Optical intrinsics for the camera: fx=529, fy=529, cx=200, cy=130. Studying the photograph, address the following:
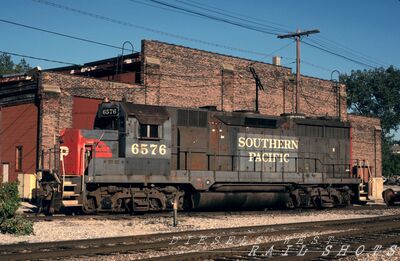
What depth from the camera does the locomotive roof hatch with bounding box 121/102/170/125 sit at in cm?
1845

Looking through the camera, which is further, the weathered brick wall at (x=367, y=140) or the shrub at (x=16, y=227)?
the weathered brick wall at (x=367, y=140)

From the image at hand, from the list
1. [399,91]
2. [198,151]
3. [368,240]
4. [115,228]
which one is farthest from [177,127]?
[399,91]

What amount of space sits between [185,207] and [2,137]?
14.5m

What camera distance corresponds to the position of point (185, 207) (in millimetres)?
20375

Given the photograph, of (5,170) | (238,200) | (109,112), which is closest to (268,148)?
(238,200)

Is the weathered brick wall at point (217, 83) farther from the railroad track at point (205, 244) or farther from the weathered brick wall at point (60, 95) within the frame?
the railroad track at point (205, 244)

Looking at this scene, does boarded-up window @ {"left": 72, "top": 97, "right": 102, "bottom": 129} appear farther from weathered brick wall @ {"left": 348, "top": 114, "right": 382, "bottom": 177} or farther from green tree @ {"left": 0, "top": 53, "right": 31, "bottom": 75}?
green tree @ {"left": 0, "top": 53, "right": 31, "bottom": 75}

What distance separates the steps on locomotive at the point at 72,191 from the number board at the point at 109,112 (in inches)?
97.2

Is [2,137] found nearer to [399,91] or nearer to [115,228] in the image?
[115,228]

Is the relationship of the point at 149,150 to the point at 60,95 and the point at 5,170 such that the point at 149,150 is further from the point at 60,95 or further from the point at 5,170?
the point at 5,170

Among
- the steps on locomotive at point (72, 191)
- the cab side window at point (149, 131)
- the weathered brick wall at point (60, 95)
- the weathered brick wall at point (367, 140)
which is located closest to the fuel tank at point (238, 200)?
the cab side window at point (149, 131)

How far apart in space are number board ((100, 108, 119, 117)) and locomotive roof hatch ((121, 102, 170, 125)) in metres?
0.31

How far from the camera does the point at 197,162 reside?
20.3m

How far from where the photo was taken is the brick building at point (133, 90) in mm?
27219
